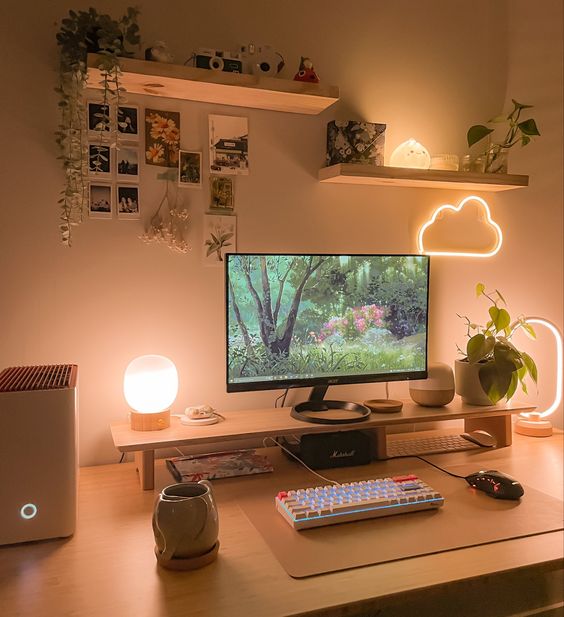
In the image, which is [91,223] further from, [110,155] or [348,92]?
[348,92]

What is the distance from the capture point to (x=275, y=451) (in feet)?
5.70

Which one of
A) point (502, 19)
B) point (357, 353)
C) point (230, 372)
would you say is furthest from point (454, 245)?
point (230, 372)

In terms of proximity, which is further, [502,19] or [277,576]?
[502,19]

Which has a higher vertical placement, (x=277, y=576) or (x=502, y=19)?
(x=502, y=19)

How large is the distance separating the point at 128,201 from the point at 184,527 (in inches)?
35.2

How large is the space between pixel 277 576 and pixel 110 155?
1.12 meters

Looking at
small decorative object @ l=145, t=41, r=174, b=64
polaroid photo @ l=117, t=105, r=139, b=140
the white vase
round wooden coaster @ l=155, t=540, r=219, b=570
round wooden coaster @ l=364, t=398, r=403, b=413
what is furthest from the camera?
the white vase

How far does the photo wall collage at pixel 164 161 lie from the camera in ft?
5.18

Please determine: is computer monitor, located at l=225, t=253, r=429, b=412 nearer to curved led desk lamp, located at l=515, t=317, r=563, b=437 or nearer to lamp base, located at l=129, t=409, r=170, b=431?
lamp base, located at l=129, t=409, r=170, b=431

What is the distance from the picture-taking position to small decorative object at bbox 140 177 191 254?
1.63 meters

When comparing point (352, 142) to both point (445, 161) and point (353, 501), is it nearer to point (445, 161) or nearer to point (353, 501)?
point (445, 161)

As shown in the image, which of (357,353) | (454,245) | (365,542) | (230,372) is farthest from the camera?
(454,245)

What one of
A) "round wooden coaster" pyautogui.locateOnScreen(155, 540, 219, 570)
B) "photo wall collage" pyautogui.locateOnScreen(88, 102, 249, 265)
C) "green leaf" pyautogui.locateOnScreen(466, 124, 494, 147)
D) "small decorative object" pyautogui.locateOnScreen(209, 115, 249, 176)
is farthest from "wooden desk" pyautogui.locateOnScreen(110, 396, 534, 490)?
"green leaf" pyautogui.locateOnScreen(466, 124, 494, 147)

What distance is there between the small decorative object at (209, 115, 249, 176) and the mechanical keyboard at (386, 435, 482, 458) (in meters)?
0.89
